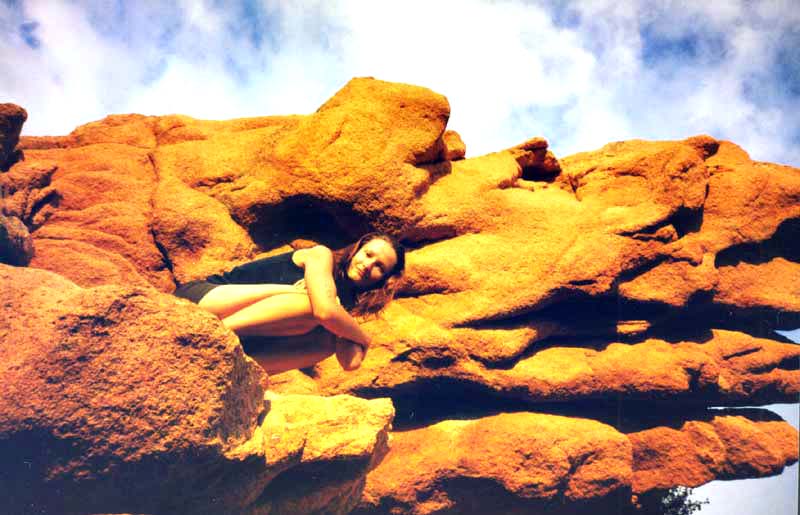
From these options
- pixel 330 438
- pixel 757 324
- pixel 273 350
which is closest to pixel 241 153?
pixel 273 350

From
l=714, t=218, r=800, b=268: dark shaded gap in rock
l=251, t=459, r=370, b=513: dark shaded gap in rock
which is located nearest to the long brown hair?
l=251, t=459, r=370, b=513: dark shaded gap in rock

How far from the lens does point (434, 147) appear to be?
620 centimetres

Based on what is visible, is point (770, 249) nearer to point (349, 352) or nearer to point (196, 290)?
point (349, 352)

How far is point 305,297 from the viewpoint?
4406mm

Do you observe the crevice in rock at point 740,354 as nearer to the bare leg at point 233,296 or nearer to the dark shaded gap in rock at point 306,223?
the dark shaded gap in rock at point 306,223

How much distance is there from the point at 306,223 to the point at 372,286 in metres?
1.45

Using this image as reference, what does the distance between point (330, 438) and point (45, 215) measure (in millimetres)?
3483

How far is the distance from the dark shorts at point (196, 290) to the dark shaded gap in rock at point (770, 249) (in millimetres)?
4677

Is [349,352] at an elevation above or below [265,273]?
below

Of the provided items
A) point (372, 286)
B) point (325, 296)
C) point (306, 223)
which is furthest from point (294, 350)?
point (306, 223)

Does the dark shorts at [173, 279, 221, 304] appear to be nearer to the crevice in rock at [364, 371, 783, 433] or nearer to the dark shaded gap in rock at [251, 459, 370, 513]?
the dark shaded gap in rock at [251, 459, 370, 513]

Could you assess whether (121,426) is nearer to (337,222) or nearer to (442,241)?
(337,222)

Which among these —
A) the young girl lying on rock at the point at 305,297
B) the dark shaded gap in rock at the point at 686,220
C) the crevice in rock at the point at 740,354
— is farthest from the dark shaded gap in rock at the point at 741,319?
the young girl lying on rock at the point at 305,297

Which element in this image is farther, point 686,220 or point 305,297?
point 686,220
